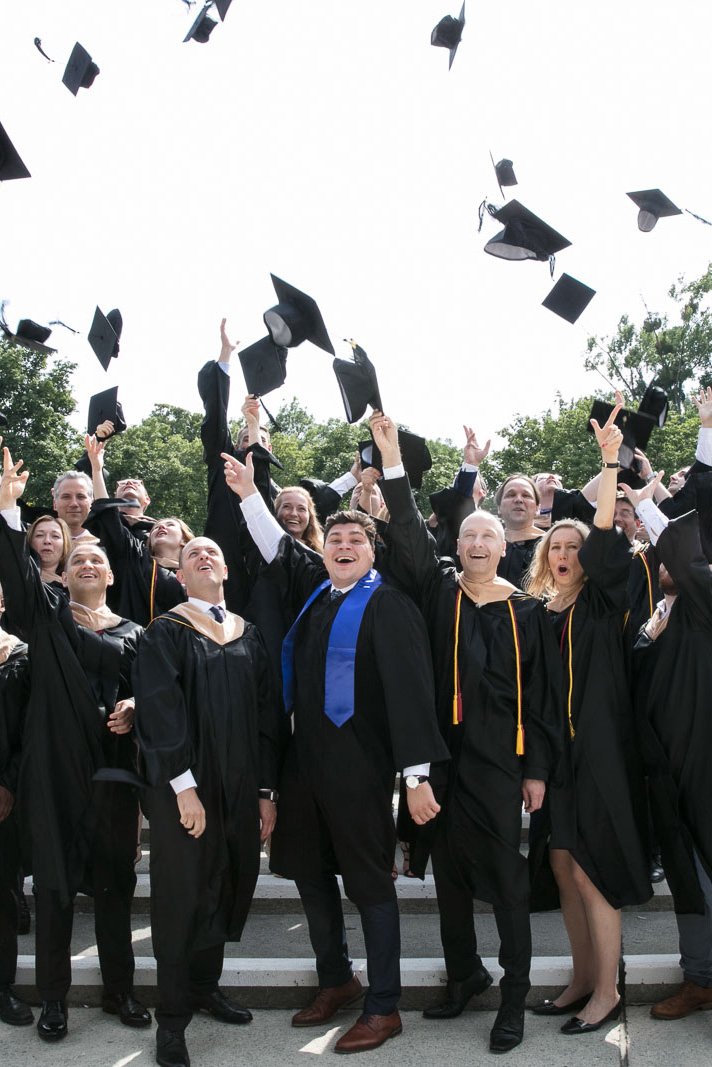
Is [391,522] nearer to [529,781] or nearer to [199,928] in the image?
[529,781]

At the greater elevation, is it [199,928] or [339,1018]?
[199,928]

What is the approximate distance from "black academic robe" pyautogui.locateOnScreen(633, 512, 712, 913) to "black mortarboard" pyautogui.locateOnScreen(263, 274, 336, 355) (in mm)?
2611

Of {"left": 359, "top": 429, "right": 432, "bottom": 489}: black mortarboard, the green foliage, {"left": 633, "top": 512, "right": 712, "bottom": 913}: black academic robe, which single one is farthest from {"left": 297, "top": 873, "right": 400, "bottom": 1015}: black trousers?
the green foliage

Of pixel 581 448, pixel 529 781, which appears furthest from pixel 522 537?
pixel 581 448

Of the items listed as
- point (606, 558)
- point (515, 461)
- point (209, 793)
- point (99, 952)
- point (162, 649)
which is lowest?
point (99, 952)

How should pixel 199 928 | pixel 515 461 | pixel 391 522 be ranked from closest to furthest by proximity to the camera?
pixel 199 928, pixel 391 522, pixel 515 461

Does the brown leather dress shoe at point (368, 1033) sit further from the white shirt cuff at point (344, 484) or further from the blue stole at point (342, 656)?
the white shirt cuff at point (344, 484)

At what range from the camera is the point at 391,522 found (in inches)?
167

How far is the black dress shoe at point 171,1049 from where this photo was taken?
3.70 m

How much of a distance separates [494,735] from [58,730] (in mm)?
1773

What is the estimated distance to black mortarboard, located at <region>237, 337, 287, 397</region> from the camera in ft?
19.8

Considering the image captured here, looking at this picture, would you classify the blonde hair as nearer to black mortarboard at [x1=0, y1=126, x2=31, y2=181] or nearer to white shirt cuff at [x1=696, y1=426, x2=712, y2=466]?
white shirt cuff at [x1=696, y1=426, x2=712, y2=466]

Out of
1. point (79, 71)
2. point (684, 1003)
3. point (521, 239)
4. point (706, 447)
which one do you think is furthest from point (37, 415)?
point (684, 1003)

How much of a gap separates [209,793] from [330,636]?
785 millimetres
